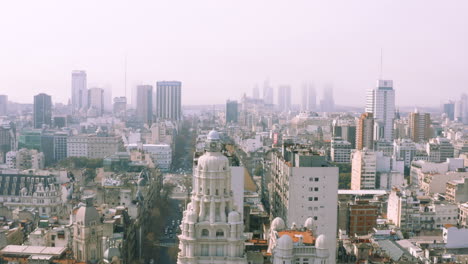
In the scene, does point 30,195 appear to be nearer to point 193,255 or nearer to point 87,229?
point 87,229

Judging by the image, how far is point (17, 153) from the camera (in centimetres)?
4650

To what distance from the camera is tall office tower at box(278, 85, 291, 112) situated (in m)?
106

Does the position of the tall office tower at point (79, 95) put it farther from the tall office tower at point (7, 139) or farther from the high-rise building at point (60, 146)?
the high-rise building at point (60, 146)

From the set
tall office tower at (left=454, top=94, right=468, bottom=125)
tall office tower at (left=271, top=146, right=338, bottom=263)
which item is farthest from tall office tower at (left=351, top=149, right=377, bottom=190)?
tall office tower at (left=454, top=94, right=468, bottom=125)

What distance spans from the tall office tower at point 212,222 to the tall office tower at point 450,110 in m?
102

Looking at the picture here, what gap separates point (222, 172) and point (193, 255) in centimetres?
238

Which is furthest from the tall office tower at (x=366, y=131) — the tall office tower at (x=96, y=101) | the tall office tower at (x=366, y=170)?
the tall office tower at (x=96, y=101)

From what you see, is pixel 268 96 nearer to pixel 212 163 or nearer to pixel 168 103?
pixel 168 103

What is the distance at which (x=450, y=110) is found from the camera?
110688 millimetres

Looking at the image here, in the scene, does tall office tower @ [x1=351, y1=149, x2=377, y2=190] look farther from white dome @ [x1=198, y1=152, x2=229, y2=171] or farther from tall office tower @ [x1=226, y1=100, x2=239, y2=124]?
tall office tower @ [x1=226, y1=100, x2=239, y2=124]

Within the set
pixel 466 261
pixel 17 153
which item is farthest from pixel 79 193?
pixel 466 261

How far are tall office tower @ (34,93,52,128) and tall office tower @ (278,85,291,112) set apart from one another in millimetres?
43576

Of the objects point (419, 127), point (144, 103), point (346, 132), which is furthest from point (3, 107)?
point (419, 127)

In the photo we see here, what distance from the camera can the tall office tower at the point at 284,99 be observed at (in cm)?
10596
